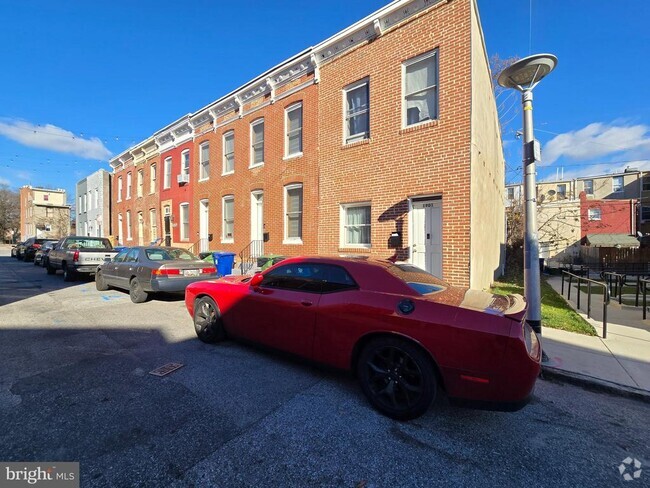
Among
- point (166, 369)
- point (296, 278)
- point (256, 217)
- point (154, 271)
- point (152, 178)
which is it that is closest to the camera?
point (166, 369)

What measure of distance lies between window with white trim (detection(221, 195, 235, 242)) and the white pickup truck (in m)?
4.67

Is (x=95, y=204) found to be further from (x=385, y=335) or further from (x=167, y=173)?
(x=385, y=335)

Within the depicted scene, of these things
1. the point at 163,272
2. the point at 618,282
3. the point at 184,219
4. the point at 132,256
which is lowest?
the point at 618,282

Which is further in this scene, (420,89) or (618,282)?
(618,282)

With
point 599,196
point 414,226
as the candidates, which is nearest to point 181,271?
point 414,226

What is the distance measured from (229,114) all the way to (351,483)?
1615cm

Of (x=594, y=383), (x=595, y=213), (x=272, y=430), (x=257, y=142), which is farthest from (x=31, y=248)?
(x=595, y=213)

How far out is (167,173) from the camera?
1972 centimetres

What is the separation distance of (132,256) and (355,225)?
663 cm

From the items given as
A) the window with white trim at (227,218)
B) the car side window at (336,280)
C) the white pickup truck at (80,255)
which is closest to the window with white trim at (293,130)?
the window with white trim at (227,218)

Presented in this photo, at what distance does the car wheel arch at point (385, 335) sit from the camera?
2990 mm

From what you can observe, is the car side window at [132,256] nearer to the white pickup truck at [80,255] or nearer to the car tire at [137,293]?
the car tire at [137,293]

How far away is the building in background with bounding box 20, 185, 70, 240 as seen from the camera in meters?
51.4

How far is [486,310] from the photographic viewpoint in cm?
297
